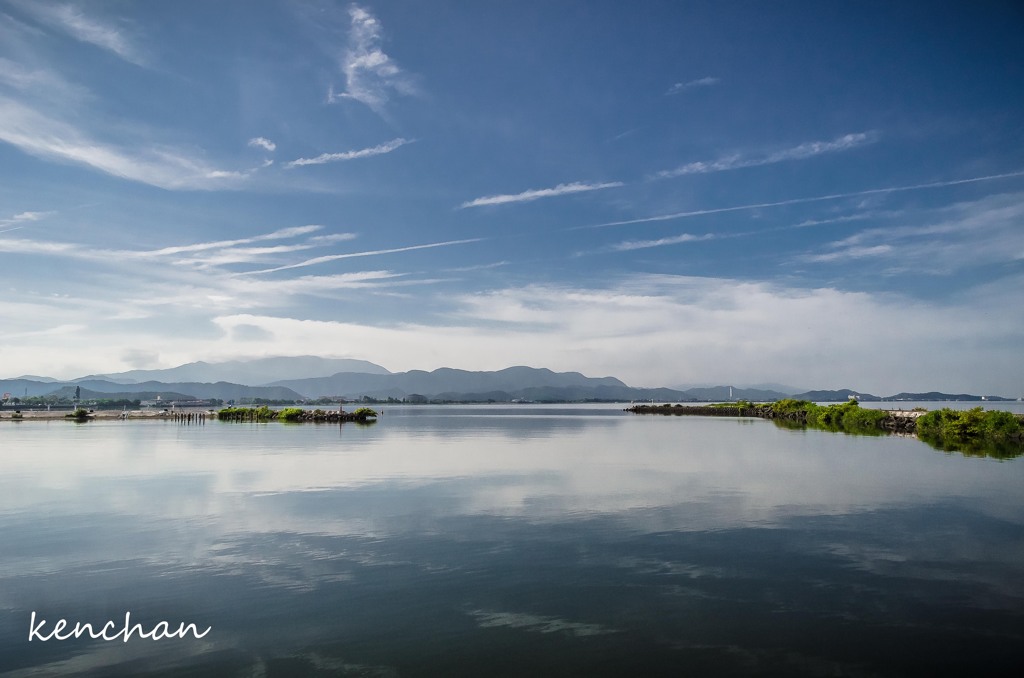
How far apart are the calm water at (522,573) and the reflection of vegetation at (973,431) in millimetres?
18853

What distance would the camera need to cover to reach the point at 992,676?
9.38m

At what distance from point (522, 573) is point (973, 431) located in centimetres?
5514

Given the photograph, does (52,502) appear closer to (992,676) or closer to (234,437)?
(992,676)

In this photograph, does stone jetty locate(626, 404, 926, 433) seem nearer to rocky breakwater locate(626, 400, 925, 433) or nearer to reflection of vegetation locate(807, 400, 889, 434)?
rocky breakwater locate(626, 400, 925, 433)

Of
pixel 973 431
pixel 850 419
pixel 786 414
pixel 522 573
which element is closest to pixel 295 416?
pixel 850 419

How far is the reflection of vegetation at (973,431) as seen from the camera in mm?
43812

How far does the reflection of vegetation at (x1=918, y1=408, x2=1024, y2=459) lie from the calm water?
61.9 feet

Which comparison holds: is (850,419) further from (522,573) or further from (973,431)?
(522,573)

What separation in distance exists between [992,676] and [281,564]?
560 inches

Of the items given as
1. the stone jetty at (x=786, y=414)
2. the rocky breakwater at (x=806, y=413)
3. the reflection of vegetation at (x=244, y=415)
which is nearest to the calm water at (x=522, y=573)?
the stone jetty at (x=786, y=414)

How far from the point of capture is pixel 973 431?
52719 mm

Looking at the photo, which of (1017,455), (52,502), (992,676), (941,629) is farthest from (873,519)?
(52,502)

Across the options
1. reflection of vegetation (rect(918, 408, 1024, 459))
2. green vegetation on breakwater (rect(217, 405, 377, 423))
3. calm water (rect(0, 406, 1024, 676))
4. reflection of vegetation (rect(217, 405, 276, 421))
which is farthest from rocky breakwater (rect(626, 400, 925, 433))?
reflection of vegetation (rect(217, 405, 276, 421))

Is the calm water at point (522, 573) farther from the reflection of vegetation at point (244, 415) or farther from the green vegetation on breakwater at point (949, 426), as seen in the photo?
the reflection of vegetation at point (244, 415)
